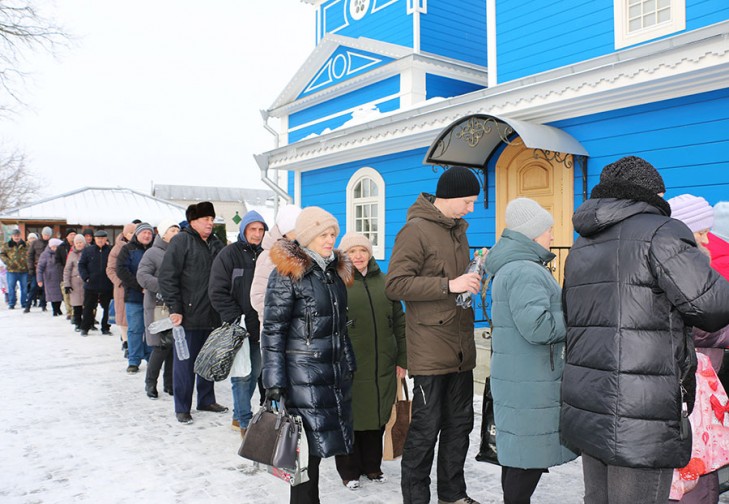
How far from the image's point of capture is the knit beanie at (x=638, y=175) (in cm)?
222

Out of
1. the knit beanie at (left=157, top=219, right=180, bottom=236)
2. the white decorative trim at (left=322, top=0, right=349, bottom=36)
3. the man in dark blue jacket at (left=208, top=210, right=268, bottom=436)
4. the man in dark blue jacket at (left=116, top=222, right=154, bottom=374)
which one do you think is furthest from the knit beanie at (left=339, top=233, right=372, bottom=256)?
the white decorative trim at (left=322, top=0, right=349, bottom=36)

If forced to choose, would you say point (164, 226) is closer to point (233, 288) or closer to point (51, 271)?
point (233, 288)

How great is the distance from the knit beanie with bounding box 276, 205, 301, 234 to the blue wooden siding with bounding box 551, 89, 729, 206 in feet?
14.6

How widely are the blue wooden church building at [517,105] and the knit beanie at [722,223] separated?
8.71 ft

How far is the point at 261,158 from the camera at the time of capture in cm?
1219

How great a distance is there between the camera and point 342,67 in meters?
14.1

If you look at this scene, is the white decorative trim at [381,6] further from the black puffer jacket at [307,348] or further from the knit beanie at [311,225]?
the black puffer jacket at [307,348]

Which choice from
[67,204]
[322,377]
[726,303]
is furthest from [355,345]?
[67,204]

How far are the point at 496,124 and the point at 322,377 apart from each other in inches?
216

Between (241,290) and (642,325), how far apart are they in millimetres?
3456

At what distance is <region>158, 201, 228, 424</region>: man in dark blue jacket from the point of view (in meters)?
5.36

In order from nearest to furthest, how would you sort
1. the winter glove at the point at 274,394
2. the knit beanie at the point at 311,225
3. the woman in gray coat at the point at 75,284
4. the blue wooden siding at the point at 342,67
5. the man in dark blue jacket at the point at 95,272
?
1. the winter glove at the point at 274,394
2. the knit beanie at the point at 311,225
3. the man in dark blue jacket at the point at 95,272
4. the woman in gray coat at the point at 75,284
5. the blue wooden siding at the point at 342,67

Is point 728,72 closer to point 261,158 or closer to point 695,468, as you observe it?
point 695,468

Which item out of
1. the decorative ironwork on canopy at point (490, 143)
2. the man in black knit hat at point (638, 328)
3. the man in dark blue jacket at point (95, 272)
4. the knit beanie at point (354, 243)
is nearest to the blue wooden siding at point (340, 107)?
the decorative ironwork on canopy at point (490, 143)
